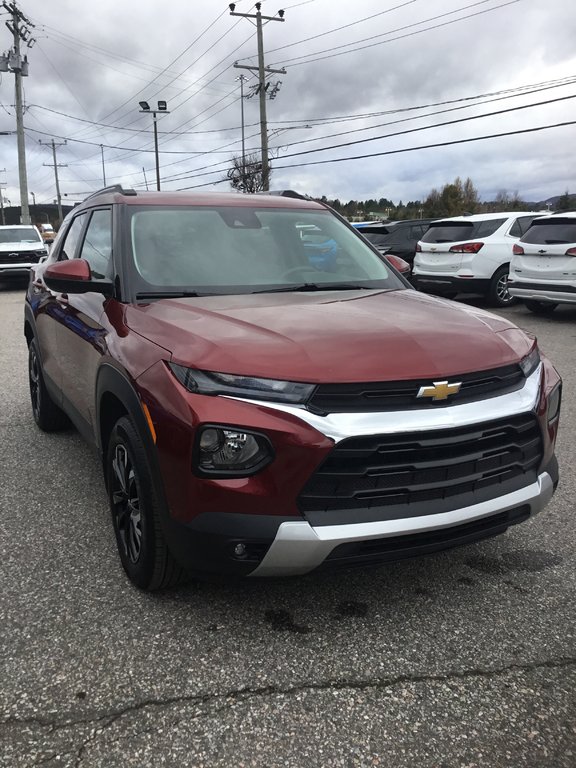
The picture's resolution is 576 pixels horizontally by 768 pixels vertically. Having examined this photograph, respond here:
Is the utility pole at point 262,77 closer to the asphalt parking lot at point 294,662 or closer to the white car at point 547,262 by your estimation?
the white car at point 547,262

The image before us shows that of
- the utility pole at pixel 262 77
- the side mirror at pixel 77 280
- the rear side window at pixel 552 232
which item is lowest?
the side mirror at pixel 77 280

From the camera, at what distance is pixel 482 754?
196 centimetres

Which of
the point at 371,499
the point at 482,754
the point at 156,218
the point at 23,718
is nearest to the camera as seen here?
the point at 482,754

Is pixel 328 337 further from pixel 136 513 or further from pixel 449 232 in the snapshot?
pixel 449 232

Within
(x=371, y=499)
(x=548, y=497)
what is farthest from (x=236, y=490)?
(x=548, y=497)

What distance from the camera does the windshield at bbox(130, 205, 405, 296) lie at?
3.25 metres

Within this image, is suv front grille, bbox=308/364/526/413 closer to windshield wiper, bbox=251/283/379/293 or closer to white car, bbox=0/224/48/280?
windshield wiper, bbox=251/283/379/293

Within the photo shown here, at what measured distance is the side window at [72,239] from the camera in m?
4.41

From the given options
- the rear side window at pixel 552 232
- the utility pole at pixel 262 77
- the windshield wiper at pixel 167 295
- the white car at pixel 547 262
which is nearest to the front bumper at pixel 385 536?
the windshield wiper at pixel 167 295

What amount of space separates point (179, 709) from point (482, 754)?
98 centimetres

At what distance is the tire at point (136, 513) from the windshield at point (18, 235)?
57.7ft

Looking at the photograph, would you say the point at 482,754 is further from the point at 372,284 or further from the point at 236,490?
the point at 372,284

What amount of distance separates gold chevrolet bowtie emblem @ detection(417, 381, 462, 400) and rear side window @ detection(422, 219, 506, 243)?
33.5ft

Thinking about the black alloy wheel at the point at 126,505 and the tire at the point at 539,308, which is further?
the tire at the point at 539,308
